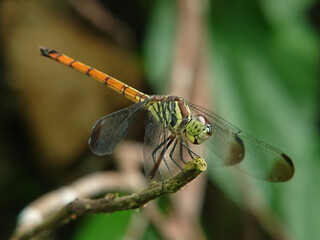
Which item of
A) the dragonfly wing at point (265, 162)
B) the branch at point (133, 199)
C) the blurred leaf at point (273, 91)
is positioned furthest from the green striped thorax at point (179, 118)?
the blurred leaf at point (273, 91)

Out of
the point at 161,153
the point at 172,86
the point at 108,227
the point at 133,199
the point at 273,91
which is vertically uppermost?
the point at 273,91

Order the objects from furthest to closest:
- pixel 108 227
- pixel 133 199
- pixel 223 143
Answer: pixel 108 227 → pixel 223 143 → pixel 133 199

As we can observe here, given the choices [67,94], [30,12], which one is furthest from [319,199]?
[30,12]

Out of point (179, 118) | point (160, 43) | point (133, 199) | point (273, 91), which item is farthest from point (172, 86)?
point (133, 199)

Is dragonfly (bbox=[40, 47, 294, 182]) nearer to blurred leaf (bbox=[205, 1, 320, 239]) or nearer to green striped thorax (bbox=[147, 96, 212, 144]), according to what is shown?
green striped thorax (bbox=[147, 96, 212, 144])

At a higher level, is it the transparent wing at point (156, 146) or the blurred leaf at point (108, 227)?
the transparent wing at point (156, 146)

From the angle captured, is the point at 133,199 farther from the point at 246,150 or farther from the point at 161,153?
the point at 246,150

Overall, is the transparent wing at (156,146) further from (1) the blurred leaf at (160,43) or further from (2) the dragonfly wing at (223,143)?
(1) the blurred leaf at (160,43)

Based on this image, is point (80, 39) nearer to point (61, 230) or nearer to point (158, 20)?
point (158, 20)
